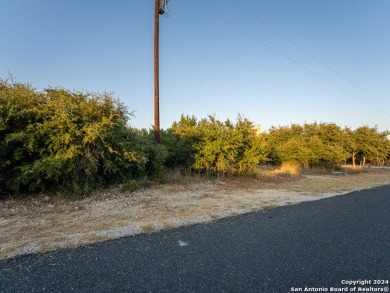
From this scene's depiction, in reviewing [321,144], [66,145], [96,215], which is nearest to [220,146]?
[66,145]

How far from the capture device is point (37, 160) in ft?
25.2

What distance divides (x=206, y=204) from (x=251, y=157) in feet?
27.0

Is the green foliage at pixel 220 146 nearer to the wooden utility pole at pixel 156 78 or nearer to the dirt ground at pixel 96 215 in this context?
the wooden utility pole at pixel 156 78

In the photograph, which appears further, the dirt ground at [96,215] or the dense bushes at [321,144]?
the dense bushes at [321,144]

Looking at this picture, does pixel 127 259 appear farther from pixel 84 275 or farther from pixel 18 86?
pixel 18 86

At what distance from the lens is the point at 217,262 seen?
129 inches

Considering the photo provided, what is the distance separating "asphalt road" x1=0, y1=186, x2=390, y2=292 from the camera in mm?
2725

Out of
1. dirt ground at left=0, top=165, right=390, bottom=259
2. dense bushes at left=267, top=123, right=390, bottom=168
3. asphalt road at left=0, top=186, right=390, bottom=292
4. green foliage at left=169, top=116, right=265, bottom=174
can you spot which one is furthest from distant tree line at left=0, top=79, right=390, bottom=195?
dense bushes at left=267, top=123, right=390, bottom=168

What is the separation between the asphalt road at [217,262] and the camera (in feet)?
8.94

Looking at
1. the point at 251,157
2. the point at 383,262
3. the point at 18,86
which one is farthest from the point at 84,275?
the point at 251,157

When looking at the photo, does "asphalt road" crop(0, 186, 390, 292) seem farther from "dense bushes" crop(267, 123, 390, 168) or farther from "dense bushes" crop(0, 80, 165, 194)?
"dense bushes" crop(267, 123, 390, 168)

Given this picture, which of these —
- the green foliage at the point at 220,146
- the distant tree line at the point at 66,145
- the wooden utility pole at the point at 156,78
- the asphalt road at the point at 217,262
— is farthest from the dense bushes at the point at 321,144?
the asphalt road at the point at 217,262

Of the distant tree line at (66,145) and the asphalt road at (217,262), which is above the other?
the distant tree line at (66,145)

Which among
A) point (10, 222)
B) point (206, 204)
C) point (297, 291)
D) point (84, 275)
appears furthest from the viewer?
point (206, 204)
